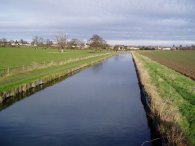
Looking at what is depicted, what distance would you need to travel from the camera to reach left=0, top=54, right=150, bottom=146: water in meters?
16.2

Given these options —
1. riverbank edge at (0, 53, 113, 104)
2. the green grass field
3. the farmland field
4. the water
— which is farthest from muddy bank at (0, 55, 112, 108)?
the farmland field

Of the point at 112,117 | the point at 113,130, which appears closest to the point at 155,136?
the point at 113,130

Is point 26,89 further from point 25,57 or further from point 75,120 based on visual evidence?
point 25,57

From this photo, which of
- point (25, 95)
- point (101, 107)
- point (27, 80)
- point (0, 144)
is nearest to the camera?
point (0, 144)

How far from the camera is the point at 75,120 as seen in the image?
20047 millimetres

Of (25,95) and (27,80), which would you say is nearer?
(25,95)

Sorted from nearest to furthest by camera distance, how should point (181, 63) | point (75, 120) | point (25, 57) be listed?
point (75, 120)
point (181, 63)
point (25, 57)

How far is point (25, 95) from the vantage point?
28.5 metres

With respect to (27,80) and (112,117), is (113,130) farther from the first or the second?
(27,80)

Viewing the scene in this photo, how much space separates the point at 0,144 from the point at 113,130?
550cm

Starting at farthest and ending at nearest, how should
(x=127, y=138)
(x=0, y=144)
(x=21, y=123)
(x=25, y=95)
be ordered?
(x=25, y=95) → (x=21, y=123) → (x=127, y=138) → (x=0, y=144)

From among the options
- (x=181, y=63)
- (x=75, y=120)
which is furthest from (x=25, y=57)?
(x=75, y=120)

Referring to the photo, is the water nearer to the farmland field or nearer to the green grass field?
the farmland field

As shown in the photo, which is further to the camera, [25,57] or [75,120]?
[25,57]
